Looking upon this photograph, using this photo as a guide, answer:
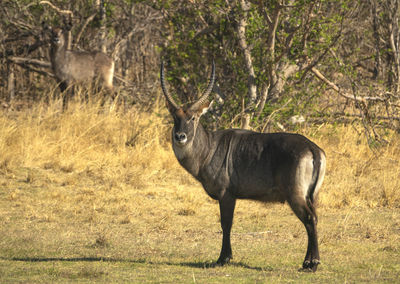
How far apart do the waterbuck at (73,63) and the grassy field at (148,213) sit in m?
1.72

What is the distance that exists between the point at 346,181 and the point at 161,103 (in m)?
4.61

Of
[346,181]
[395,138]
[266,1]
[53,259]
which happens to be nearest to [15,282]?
[53,259]

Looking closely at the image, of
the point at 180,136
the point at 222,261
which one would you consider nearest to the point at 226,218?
the point at 222,261

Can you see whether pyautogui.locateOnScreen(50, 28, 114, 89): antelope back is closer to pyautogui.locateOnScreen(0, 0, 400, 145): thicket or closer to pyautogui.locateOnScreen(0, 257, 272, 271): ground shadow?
pyautogui.locateOnScreen(0, 0, 400, 145): thicket

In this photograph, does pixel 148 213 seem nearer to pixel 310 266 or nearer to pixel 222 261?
pixel 222 261

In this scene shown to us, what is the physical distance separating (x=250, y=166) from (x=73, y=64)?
29.0 ft

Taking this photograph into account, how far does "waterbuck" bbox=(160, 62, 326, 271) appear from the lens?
210 inches

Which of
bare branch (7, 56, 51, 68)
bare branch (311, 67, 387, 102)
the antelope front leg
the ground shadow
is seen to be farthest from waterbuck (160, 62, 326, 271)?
bare branch (7, 56, 51, 68)

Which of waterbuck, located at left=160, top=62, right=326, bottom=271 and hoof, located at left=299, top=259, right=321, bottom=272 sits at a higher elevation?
waterbuck, located at left=160, top=62, right=326, bottom=271

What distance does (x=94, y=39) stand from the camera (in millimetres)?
16109

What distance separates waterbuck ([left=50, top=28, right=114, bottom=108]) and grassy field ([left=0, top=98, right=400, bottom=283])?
172cm

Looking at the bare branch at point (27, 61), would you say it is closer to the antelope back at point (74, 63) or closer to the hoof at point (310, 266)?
the antelope back at point (74, 63)

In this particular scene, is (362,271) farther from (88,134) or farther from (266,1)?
(88,134)

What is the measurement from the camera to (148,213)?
824 centimetres
